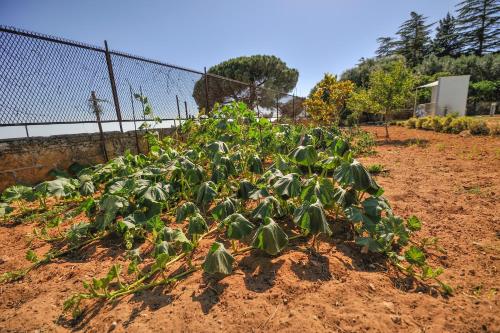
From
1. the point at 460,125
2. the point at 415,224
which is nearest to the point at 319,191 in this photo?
the point at 415,224

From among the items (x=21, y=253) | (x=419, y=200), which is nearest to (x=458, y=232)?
(x=419, y=200)

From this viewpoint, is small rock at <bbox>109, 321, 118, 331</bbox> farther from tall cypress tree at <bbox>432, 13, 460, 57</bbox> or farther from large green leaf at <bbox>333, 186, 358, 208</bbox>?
tall cypress tree at <bbox>432, 13, 460, 57</bbox>

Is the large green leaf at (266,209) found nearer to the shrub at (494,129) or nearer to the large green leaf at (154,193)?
the large green leaf at (154,193)

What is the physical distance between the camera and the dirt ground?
1486mm

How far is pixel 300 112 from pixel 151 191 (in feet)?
45.7

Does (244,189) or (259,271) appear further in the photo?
(244,189)

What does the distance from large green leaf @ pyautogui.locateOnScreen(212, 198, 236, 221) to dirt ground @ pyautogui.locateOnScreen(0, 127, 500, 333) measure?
42 cm

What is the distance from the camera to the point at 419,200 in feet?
10.6

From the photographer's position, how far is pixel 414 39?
4369 cm

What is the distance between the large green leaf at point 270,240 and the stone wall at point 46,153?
3.93m

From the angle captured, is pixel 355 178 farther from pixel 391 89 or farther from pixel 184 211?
pixel 391 89

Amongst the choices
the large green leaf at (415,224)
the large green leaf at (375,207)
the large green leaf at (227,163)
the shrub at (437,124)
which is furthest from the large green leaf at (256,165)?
the shrub at (437,124)

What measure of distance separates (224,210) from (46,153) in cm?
352

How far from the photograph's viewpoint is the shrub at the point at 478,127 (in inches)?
405
